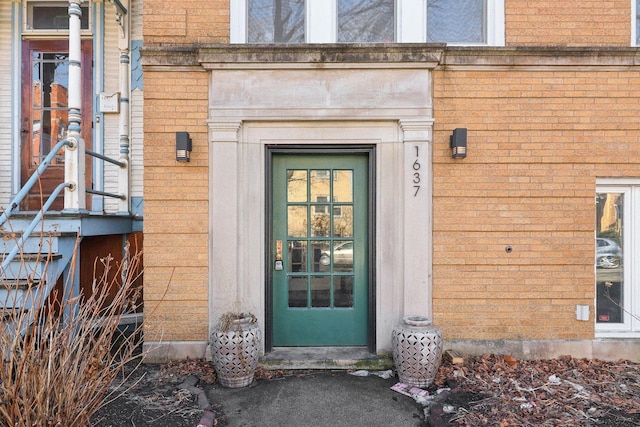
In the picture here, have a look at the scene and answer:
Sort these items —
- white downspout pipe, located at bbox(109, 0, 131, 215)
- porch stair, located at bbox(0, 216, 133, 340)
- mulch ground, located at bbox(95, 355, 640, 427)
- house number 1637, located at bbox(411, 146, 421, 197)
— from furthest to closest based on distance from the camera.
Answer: white downspout pipe, located at bbox(109, 0, 131, 215) → house number 1637, located at bbox(411, 146, 421, 197) → porch stair, located at bbox(0, 216, 133, 340) → mulch ground, located at bbox(95, 355, 640, 427)

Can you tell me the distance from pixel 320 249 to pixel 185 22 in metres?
2.99

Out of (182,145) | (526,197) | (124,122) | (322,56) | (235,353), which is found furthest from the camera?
(124,122)

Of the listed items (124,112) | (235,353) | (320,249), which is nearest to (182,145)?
(320,249)

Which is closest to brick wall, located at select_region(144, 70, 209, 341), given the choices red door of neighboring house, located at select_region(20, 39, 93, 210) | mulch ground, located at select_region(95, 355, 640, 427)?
mulch ground, located at select_region(95, 355, 640, 427)

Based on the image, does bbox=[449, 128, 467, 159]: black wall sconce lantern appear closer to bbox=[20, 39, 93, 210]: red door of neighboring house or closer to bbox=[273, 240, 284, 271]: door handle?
bbox=[273, 240, 284, 271]: door handle

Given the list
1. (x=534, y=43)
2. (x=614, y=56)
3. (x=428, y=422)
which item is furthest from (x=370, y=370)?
(x=614, y=56)

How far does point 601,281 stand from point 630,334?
0.65 metres

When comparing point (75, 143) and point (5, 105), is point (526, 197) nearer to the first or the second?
point (75, 143)

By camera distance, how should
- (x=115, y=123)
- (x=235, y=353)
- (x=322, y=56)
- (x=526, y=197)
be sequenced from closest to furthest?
(x=235, y=353)
(x=322, y=56)
(x=526, y=197)
(x=115, y=123)

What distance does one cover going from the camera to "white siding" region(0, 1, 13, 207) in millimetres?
5434

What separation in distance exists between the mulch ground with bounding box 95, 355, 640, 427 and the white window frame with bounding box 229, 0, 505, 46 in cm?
360

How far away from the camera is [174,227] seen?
4.19 metres

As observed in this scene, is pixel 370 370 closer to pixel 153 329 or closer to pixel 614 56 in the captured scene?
pixel 153 329

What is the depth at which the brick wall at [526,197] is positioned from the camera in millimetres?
4238
